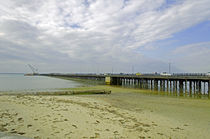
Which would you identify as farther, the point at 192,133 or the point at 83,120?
the point at 83,120

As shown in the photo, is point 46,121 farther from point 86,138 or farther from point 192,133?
point 192,133

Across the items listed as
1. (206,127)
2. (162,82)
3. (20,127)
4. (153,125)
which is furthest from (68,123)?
(162,82)

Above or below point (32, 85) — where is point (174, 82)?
above

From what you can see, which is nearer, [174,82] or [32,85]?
[174,82]

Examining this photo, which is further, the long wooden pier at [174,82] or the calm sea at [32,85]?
the calm sea at [32,85]

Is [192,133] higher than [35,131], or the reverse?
[35,131]

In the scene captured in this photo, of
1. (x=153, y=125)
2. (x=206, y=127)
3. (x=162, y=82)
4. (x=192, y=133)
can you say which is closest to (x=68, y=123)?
(x=153, y=125)

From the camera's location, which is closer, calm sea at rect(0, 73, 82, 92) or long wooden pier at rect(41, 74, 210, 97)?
long wooden pier at rect(41, 74, 210, 97)

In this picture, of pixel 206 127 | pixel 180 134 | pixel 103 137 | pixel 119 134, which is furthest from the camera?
pixel 206 127

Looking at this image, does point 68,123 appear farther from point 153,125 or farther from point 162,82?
point 162,82

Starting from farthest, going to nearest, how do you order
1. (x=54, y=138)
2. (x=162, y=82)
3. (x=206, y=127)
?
1. (x=162, y=82)
2. (x=206, y=127)
3. (x=54, y=138)

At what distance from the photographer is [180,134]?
22.4 feet

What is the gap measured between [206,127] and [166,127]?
101 inches

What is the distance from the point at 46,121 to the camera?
7.25m
